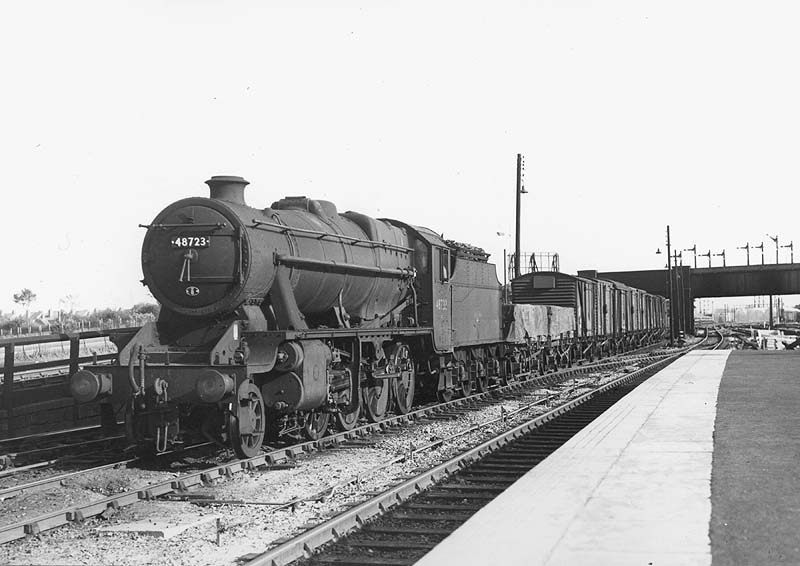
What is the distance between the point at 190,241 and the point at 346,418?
378 centimetres

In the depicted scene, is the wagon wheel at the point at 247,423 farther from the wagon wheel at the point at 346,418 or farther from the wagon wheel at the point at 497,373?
the wagon wheel at the point at 497,373

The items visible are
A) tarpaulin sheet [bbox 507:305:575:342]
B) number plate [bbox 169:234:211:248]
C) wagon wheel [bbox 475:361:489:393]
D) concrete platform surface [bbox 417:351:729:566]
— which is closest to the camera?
concrete platform surface [bbox 417:351:729:566]

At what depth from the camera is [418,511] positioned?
789cm

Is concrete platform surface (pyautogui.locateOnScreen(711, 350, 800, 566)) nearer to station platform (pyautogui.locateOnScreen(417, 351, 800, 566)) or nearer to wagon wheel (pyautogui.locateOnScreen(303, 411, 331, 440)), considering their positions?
station platform (pyautogui.locateOnScreen(417, 351, 800, 566))

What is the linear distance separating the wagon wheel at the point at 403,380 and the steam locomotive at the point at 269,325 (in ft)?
0.12

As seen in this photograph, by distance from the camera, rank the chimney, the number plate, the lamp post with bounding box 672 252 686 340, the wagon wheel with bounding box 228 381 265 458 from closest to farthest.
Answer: the wagon wheel with bounding box 228 381 265 458 → the number plate → the chimney → the lamp post with bounding box 672 252 686 340

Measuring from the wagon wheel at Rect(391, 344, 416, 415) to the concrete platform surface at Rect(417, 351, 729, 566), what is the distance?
3.96 m

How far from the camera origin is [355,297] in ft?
44.2

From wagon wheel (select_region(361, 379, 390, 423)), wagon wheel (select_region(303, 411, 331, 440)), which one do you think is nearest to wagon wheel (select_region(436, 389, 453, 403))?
wagon wheel (select_region(361, 379, 390, 423))

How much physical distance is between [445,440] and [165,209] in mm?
4990

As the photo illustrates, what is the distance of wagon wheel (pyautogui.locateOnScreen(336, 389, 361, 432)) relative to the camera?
41.3 feet

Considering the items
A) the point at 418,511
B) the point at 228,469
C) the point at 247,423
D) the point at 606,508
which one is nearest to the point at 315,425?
the point at 247,423

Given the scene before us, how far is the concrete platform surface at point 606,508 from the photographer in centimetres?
580

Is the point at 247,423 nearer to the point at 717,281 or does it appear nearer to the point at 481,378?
the point at 481,378
